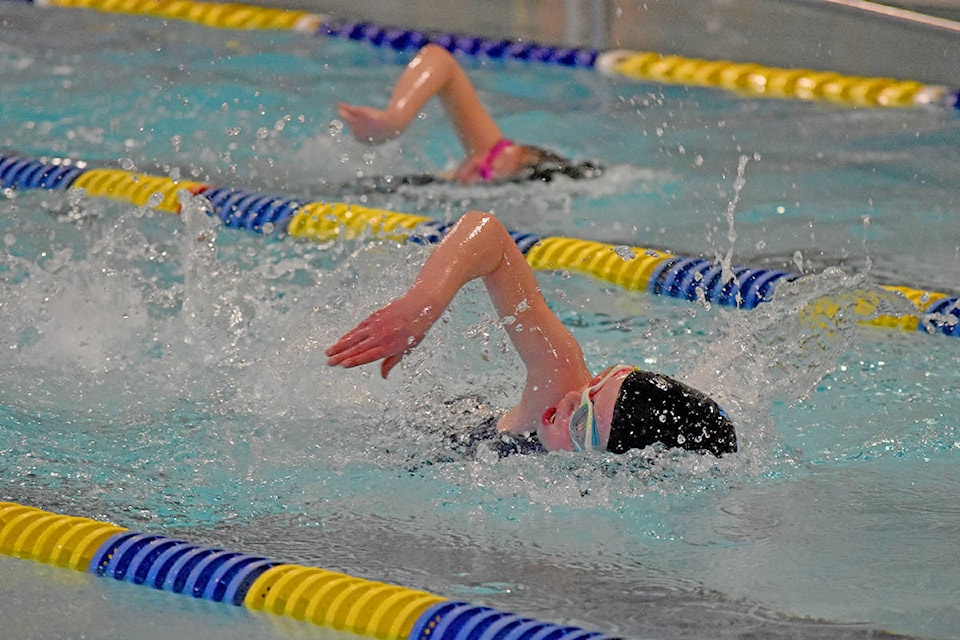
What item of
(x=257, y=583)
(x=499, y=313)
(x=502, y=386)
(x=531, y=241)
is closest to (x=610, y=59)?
(x=531, y=241)

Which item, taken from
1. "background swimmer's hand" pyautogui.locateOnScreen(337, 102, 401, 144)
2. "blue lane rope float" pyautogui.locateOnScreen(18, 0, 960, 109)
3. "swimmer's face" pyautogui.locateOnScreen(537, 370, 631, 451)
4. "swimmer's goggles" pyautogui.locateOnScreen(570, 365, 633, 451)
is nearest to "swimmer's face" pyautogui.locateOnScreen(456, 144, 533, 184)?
"background swimmer's hand" pyautogui.locateOnScreen(337, 102, 401, 144)

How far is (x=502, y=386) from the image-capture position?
11.8 feet

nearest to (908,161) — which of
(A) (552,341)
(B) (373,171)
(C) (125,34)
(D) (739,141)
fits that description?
(D) (739,141)

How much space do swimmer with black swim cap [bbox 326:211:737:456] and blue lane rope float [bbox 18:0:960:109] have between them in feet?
10.8

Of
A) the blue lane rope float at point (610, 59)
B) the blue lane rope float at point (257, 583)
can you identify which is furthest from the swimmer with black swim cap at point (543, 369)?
the blue lane rope float at point (610, 59)

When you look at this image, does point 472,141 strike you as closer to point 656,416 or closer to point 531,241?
point 531,241

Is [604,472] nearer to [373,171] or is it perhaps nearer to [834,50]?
[373,171]

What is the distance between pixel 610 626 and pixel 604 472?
1.82 feet

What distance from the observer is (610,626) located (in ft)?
8.18

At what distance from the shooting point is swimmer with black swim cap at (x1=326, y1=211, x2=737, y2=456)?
2.73m

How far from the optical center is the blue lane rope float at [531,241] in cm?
400

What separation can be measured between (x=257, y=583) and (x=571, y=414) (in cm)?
74

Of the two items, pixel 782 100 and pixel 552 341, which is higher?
pixel 782 100

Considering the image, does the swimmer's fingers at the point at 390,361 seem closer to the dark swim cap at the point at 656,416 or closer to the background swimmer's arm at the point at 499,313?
the background swimmer's arm at the point at 499,313
